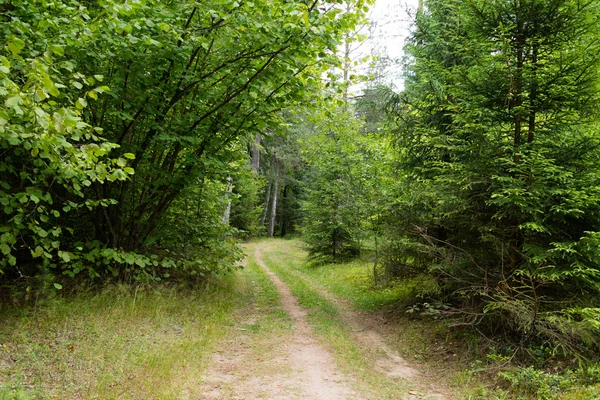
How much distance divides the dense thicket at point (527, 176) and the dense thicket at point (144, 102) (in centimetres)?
251

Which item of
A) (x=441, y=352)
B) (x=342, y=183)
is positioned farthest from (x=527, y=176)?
(x=342, y=183)

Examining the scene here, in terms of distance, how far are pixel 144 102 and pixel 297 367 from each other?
16.3ft

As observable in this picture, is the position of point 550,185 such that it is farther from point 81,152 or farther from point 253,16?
point 81,152

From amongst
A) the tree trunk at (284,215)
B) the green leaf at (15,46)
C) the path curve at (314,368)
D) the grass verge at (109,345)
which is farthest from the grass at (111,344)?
the tree trunk at (284,215)

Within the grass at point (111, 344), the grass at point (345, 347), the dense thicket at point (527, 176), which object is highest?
the dense thicket at point (527, 176)

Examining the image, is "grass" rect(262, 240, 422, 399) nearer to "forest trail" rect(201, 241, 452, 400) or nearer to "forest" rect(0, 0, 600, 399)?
"forest trail" rect(201, 241, 452, 400)

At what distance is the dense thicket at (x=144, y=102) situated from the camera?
4.78m

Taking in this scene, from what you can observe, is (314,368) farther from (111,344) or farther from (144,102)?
(144,102)

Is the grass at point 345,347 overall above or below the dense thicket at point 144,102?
below

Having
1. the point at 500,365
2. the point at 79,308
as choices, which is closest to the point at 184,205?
the point at 79,308

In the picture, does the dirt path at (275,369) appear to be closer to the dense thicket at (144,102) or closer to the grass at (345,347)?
the grass at (345,347)

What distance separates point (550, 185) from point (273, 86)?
493cm

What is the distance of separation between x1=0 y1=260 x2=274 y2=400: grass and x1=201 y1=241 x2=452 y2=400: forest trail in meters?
0.28

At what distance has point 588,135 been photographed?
5.66 meters
